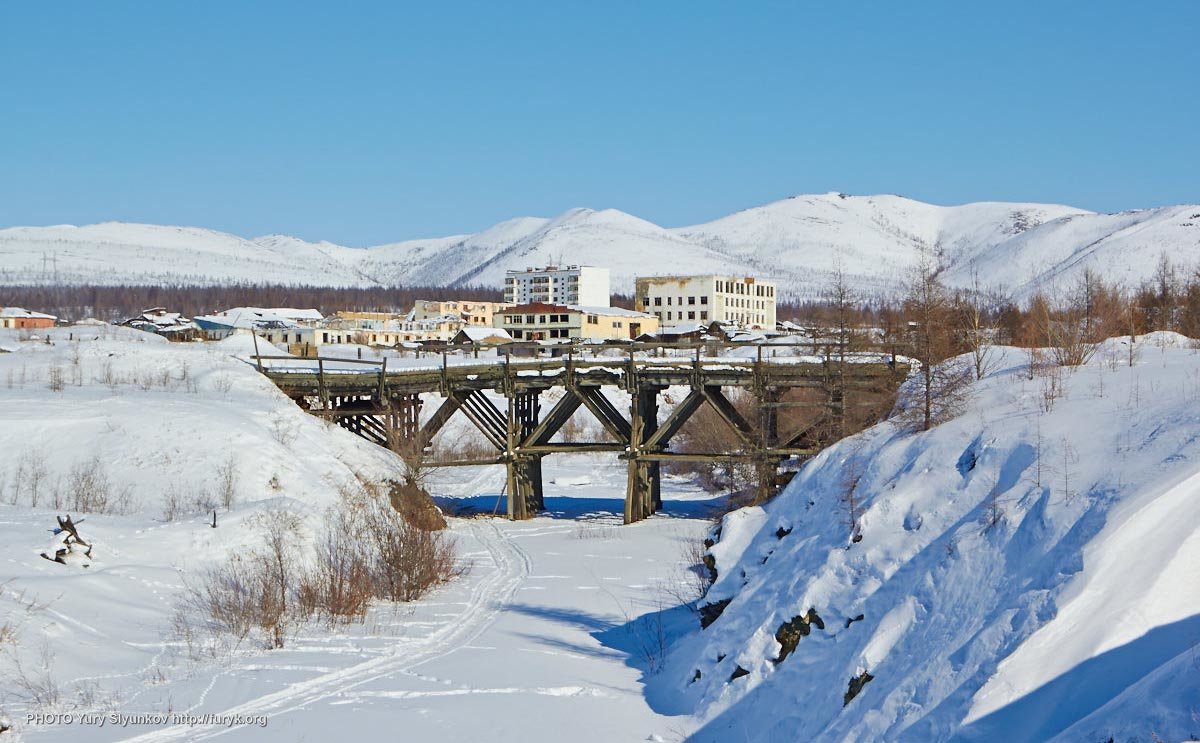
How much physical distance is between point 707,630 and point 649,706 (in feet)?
5.45

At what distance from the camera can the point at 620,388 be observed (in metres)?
35.6

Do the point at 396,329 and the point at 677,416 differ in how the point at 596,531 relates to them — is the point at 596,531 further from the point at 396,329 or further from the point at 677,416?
the point at 396,329

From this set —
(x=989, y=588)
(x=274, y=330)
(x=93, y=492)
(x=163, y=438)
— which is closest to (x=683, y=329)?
(x=274, y=330)

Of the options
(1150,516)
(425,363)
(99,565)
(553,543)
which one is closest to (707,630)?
(1150,516)

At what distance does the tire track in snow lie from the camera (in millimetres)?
11562

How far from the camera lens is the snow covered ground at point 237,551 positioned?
12.4 meters

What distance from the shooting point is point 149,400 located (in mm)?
28344

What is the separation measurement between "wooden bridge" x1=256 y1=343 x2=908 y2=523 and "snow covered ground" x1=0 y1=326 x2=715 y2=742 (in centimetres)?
227

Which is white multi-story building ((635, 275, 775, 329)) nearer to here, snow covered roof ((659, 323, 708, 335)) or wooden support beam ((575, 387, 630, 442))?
snow covered roof ((659, 323, 708, 335))

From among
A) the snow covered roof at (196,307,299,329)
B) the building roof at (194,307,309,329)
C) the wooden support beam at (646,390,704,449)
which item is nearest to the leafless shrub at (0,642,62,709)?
the wooden support beam at (646,390,704,449)

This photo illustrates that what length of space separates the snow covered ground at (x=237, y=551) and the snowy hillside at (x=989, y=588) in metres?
1.71

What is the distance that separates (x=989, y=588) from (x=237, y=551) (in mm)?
13969

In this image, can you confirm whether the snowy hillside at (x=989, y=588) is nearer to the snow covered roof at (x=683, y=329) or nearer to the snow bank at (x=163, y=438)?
the snow bank at (x=163, y=438)

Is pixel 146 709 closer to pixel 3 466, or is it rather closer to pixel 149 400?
pixel 3 466
